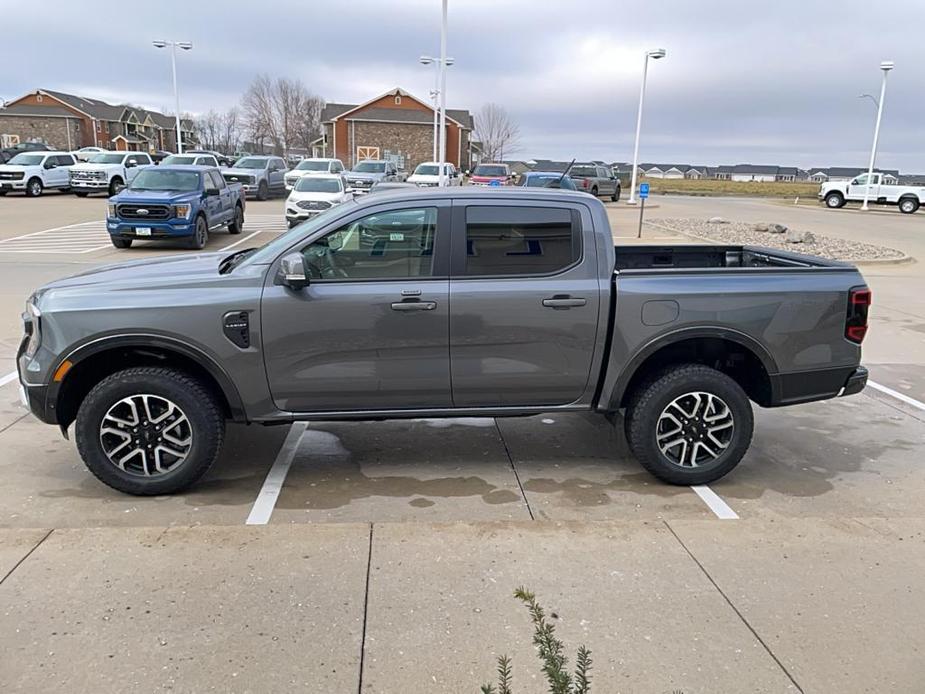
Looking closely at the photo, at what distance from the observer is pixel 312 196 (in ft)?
64.7

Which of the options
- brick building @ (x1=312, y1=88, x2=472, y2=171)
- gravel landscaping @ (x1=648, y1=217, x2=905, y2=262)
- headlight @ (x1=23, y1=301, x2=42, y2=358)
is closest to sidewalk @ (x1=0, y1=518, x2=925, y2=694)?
headlight @ (x1=23, y1=301, x2=42, y2=358)

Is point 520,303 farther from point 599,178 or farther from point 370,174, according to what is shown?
point 599,178

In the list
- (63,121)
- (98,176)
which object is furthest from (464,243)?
(63,121)

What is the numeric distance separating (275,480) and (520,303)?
6.19ft

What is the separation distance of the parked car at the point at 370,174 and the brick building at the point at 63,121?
51.9 meters

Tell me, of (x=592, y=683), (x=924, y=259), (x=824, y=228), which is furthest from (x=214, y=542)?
(x=824, y=228)

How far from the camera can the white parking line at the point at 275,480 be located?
13.3 ft

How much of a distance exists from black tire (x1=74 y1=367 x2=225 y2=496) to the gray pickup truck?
11 millimetres

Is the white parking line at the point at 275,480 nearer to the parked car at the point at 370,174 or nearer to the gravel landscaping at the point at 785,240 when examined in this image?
the gravel landscaping at the point at 785,240

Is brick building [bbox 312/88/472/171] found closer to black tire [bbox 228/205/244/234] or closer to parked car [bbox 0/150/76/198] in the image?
parked car [bbox 0/150/76/198]

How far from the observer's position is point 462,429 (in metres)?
5.52

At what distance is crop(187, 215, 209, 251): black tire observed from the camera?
1577 centimetres

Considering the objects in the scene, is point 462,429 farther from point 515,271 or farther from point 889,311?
point 889,311

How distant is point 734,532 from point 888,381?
13.6 feet
